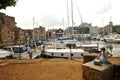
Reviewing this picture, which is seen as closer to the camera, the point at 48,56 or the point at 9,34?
the point at 48,56

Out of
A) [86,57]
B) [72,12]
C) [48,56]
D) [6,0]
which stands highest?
[72,12]

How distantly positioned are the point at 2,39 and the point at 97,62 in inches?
2174

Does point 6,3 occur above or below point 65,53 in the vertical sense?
above

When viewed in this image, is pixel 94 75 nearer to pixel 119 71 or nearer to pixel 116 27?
pixel 119 71

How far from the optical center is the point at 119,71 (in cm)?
911

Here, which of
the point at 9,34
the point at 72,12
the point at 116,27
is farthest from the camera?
the point at 116,27

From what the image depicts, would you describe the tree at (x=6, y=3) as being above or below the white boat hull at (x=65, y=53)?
above

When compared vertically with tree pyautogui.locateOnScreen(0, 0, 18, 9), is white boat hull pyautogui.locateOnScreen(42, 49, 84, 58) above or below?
below

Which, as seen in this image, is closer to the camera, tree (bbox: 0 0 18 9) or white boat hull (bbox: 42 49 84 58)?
tree (bbox: 0 0 18 9)

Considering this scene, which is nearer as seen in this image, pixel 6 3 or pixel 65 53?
pixel 6 3

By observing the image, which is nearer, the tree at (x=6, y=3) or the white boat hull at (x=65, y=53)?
the tree at (x=6, y=3)

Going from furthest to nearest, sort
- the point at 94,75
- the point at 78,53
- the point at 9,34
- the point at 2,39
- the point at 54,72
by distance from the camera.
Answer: the point at 9,34, the point at 2,39, the point at 78,53, the point at 54,72, the point at 94,75

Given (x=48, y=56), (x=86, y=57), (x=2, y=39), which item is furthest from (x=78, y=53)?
(x=2, y=39)

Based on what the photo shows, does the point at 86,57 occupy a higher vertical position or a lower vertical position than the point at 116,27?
lower
